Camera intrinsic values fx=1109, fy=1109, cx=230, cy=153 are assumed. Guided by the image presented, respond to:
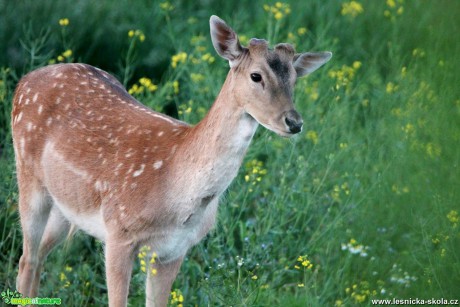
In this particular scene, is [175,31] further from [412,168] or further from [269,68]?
[269,68]

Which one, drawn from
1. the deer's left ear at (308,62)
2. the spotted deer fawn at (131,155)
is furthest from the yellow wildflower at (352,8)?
the deer's left ear at (308,62)

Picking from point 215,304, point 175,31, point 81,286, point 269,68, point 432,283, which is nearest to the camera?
point 269,68

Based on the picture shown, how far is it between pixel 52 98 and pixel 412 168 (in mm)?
2225

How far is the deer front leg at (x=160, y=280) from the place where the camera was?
627cm

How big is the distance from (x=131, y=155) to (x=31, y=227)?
2.93 ft

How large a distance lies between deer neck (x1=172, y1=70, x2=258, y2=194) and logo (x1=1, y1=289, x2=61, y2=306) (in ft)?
4.09

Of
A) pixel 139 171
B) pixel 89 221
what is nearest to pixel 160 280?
pixel 89 221

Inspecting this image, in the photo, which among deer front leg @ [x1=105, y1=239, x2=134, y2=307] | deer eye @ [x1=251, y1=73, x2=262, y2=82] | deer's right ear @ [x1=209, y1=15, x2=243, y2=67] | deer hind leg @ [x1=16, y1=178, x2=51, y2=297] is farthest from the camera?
deer hind leg @ [x1=16, y1=178, x2=51, y2=297]

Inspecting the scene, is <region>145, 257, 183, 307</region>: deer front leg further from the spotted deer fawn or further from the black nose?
the black nose

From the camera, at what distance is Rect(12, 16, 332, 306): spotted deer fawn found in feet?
18.6

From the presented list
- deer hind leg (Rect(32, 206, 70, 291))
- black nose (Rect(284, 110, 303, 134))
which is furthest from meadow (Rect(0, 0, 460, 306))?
black nose (Rect(284, 110, 303, 134))

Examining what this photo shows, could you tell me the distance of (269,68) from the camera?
5613 mm

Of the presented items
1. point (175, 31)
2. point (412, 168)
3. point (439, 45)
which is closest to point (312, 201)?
point (412, 168)

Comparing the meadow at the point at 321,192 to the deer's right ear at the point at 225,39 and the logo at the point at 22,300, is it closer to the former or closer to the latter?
the logo at the point at 22,300
